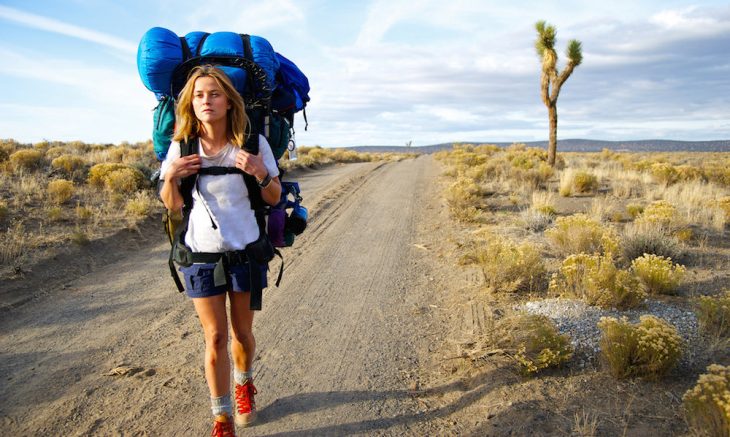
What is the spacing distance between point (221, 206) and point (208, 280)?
0.45 metres

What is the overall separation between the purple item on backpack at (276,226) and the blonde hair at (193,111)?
571 mm

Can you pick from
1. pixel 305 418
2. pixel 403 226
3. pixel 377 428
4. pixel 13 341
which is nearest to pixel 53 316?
pixel 13 341

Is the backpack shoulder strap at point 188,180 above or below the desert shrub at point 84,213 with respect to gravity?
above

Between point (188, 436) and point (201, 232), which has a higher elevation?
point (201, 232)

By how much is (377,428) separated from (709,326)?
2998 mm

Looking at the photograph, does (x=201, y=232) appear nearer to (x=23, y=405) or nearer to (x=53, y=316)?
(x=23, y=405)

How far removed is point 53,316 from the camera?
5.25 m

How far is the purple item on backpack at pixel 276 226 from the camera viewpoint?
3128mm

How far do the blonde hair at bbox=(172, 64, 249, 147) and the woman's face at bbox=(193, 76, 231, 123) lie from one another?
0.08ft

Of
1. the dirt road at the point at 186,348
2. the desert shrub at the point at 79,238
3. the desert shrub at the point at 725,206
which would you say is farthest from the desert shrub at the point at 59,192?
the desert shrub at the point at 725,206

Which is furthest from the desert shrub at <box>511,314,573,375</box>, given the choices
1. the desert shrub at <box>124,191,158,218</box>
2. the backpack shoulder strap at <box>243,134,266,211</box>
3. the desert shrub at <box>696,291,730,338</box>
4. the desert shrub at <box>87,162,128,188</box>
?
the desert shrub at <box>87,162,128,188</box>

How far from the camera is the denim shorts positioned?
282 cm

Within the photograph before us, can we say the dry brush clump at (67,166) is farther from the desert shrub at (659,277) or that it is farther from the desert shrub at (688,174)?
the desert shrub at (688,174)

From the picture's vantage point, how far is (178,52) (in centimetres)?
285
